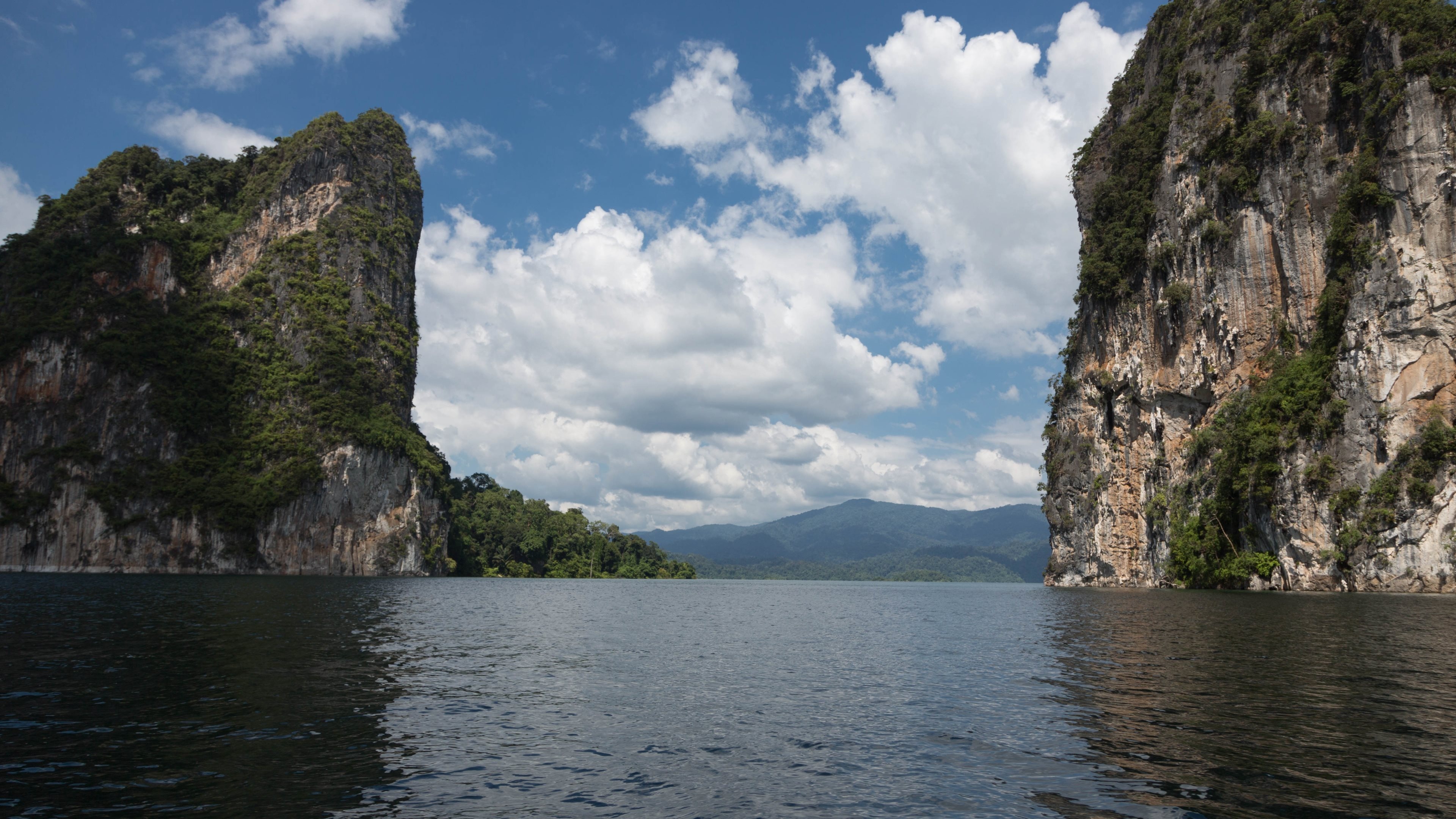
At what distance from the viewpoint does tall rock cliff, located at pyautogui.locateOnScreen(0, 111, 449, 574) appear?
11625cm

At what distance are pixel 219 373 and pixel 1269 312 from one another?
15010 cm

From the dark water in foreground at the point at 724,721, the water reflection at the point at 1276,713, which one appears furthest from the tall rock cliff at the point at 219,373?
the water reflection at the point at 1276,713

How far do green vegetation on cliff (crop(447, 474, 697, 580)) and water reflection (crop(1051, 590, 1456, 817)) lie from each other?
147m

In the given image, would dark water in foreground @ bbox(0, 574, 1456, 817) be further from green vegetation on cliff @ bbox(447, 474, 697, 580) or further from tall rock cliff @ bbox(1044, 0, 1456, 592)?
green vegetation on cliff @ bbox(447, 474, 697, 580)

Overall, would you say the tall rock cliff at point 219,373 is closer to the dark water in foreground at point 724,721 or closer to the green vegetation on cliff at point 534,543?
the green vegetation on cliff at point 534,543

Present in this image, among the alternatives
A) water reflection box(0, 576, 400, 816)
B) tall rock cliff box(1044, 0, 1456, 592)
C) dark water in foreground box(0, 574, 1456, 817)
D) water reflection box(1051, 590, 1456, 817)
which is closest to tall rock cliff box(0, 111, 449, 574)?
water reflection box(0, 576, 400, 816)

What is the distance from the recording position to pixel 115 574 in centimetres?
10094

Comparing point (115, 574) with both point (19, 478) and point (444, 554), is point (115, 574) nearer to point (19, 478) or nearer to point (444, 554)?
point (19, 478)

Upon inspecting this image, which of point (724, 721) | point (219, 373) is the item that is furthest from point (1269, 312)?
point (219, 373)

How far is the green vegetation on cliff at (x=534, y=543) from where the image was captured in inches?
6594

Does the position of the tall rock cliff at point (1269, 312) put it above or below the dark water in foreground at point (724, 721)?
above

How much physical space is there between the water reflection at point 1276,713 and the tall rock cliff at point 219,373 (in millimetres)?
125453

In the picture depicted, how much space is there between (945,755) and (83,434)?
14533 centimetres

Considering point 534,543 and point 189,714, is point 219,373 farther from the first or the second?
point 189,714
